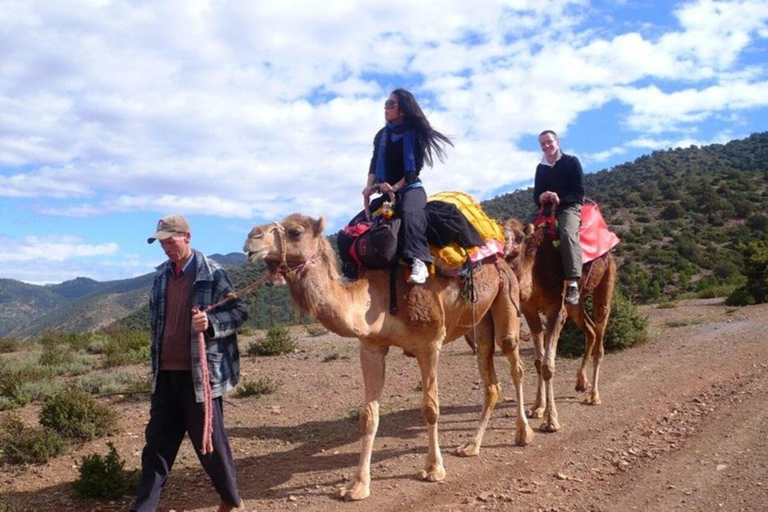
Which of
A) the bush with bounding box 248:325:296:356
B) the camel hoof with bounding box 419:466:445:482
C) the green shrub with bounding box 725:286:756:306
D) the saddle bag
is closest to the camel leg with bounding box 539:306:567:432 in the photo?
the camel hoof with bounding box 419:466:445:482

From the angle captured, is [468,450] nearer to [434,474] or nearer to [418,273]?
[434,474]

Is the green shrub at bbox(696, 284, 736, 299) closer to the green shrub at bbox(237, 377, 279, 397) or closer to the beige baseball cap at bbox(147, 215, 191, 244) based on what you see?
the green shrub at bbox(237, 377, 279, 397)

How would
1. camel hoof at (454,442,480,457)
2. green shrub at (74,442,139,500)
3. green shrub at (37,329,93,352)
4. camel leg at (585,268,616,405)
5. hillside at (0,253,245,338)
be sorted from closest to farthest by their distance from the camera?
1. green shrub at (74,442,139,500)
2. camel hoof at (454,442,480,457)
3. camel leg at (585,268,616,405)
4. green shrub at (37,329,93,352)
5. hillside at (0,253,245,338)

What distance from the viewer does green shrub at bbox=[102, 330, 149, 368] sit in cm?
1348

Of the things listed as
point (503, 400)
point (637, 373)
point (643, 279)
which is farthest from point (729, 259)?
point (503, 400)

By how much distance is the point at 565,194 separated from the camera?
27.0 ft

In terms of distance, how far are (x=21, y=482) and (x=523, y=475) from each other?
503 centimetres

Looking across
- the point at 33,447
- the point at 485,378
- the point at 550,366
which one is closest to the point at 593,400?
the point at 550,366

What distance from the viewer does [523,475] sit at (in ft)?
20.0

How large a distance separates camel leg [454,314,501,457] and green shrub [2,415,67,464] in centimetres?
448

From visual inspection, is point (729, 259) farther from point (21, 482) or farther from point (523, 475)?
point (21, 482)

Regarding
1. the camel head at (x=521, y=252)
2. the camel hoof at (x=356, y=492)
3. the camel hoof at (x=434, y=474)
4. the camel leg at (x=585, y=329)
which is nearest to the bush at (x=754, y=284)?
the camel leg at (x=585, y=329)

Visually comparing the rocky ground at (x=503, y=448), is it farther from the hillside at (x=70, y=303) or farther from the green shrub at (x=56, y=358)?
the hillside at (x=70, y=303)

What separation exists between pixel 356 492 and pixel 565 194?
4.69 m
